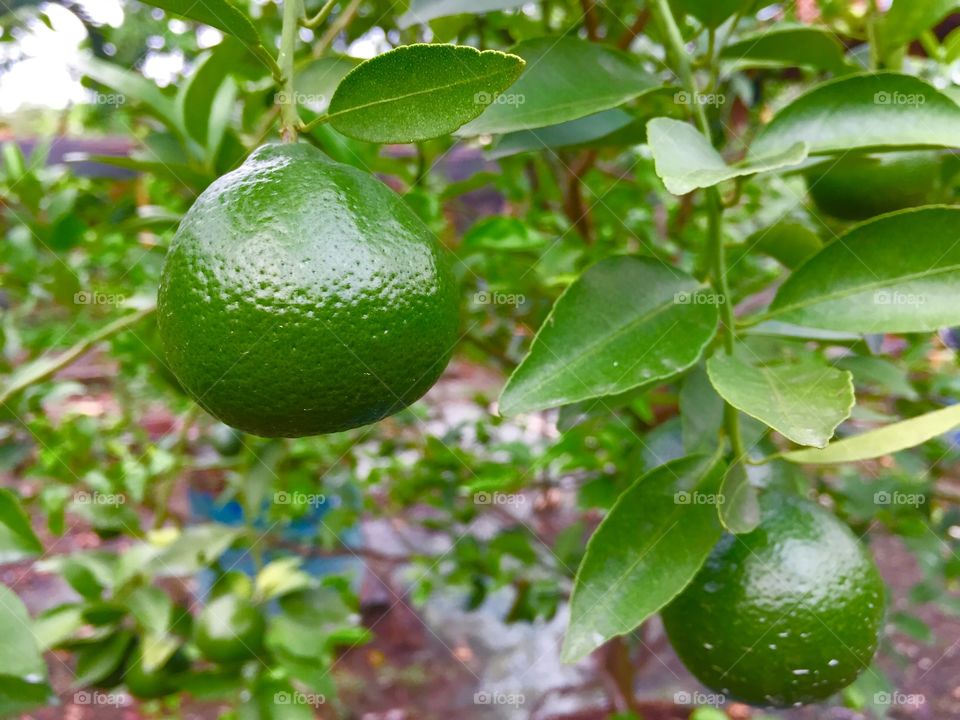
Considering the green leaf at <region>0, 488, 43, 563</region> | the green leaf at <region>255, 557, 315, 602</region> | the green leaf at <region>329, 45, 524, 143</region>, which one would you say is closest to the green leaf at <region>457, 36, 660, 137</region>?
the green leaf at <region>329, 45, 524, 143</region>

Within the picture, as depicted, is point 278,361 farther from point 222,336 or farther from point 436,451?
point 436,451

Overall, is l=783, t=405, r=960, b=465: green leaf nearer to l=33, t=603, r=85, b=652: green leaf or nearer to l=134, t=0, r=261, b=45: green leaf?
l=134, t=0, r=261, b=45: green leaf

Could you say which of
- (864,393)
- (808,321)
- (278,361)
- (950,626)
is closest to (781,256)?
(808,321)

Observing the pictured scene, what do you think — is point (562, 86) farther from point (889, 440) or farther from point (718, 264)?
point (889, 440)

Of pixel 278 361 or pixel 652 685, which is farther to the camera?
pixel 652 685

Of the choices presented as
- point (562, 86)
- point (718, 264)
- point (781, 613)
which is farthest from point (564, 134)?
point (781, 613)

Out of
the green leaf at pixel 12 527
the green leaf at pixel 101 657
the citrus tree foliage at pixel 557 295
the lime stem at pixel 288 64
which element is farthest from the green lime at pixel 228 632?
the lime stem at pixel 288 64
